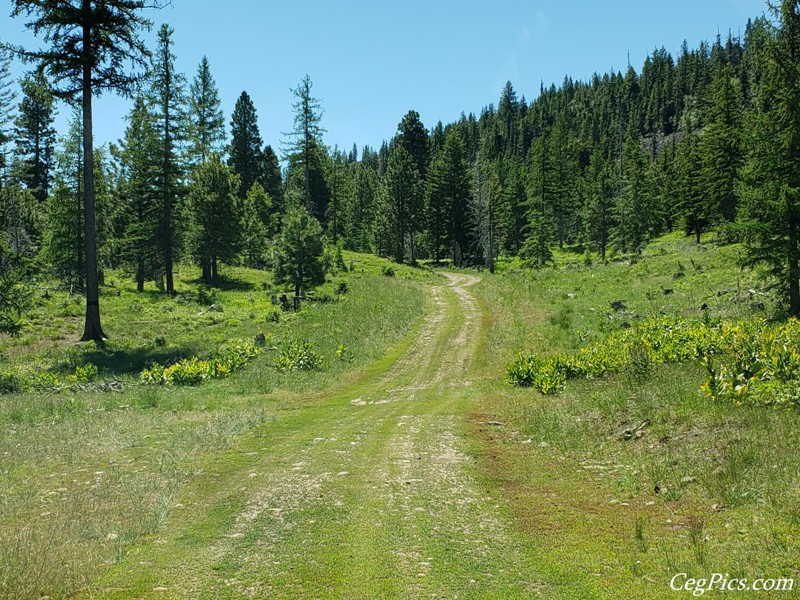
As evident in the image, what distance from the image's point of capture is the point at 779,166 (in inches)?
781

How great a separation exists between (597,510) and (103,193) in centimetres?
4475

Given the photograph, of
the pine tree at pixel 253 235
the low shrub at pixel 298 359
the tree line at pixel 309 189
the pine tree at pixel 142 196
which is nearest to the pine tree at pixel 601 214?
the tree line at pixel 309 189

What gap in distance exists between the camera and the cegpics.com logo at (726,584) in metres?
4.36

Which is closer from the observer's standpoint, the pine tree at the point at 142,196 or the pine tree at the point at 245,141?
the pine tree at the point at 142,196

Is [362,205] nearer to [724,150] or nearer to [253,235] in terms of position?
[253,235]

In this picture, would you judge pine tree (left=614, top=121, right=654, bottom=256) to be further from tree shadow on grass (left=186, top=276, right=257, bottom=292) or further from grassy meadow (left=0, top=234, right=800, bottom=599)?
grassy meadow (left=0, top=234, right=800, bottom=599)

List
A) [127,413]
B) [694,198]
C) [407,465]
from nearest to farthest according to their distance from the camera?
[407,465], [127,413], [694,198]

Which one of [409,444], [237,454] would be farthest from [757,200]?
[237,454]

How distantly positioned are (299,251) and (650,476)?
1156 inches

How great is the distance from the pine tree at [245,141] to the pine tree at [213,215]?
99.2 ft

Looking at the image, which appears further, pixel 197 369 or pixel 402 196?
pixel 402 196

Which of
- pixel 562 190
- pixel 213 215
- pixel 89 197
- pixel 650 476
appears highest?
pixel 562 190

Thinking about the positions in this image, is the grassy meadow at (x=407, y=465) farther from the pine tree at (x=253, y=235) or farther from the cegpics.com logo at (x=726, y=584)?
the pine tree at (x=253, y=235)

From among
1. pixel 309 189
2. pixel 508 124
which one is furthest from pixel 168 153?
pixel 508 124
